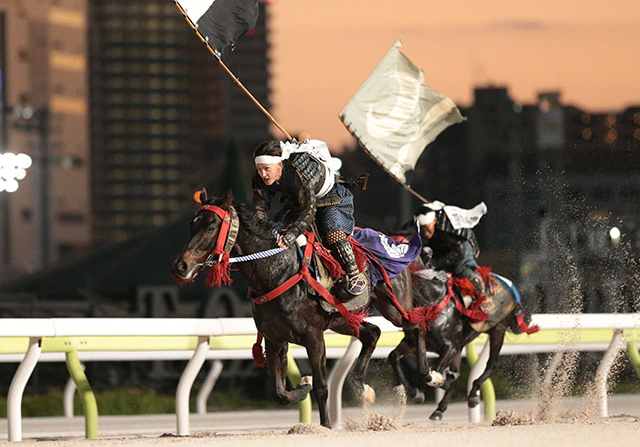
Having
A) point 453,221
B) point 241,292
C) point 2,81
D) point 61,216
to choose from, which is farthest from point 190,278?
point 61,216

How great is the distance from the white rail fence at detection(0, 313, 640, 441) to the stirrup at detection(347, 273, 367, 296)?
1511 mm

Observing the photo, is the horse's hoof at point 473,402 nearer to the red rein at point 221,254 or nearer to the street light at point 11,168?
the red rein at point 221,254

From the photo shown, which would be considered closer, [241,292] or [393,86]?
[393,86]

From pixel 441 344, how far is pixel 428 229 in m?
0.95

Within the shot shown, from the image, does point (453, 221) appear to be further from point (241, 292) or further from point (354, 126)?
point (241, 292)

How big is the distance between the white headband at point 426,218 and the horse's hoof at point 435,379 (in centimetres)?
129

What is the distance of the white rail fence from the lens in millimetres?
10430

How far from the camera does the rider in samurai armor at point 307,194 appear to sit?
9820mm

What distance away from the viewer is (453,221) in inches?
481

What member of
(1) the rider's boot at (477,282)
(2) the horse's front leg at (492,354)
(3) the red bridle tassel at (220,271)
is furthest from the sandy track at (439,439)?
(2) the horse's front leg at (492,354)

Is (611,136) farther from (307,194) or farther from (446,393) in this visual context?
(307,194)

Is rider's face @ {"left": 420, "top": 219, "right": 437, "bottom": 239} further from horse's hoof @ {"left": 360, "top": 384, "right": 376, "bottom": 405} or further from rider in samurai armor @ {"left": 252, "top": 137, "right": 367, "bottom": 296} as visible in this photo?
horse's hoof @ {"left": 360, "top": 384, "right": 376, "bottom": 405}

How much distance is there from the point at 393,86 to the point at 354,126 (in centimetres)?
58

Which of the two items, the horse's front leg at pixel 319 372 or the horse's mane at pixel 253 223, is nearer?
the horse's mane at pixel 253 223
